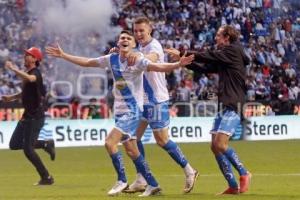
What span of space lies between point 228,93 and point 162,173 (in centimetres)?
556

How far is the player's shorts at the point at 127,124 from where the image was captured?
13.9 m

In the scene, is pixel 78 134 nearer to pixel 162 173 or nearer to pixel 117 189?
pixel 162 173

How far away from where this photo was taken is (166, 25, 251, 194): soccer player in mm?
14039

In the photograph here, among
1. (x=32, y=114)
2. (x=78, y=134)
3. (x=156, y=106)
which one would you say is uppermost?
(x=156, y=106)

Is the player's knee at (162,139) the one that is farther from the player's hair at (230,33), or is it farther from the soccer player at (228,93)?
→ the player's hair at (230,33)

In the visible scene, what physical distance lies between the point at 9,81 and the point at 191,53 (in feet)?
65.1

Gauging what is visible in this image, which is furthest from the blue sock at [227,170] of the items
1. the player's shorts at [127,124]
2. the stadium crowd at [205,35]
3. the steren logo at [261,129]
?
the stadium crowd at [205,35]

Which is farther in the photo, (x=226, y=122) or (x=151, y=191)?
(x=226, y=122)

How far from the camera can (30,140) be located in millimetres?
16734

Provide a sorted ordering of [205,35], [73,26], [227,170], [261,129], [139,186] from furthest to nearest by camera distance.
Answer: [205,35] < [73,26] < [261,129] < [139,186] < [227,170]

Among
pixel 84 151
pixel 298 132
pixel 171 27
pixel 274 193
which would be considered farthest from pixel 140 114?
pixel 171 27

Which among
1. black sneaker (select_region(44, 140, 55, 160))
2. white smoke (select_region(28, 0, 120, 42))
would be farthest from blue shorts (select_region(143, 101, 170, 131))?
white smoke (select_region(28, 0, 120, 42))

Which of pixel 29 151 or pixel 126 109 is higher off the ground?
pixel 126 109

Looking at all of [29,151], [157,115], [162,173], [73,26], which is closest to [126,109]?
[157,115]
